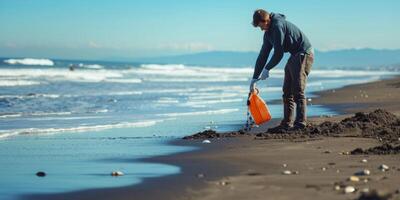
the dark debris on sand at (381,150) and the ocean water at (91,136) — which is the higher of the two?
the ocean water at (91,136)

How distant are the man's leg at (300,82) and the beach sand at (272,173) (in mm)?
768

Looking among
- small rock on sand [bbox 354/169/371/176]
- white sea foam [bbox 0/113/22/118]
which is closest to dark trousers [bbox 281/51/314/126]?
small rock on sand [bbox 354/169/371/176]

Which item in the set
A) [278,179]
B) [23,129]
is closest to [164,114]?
[23,129]

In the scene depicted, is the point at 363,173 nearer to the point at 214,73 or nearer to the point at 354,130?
the point at 354,130

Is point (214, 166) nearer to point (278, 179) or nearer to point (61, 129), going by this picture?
point (278, 179)

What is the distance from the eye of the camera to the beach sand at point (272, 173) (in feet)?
16.8

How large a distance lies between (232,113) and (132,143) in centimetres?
569

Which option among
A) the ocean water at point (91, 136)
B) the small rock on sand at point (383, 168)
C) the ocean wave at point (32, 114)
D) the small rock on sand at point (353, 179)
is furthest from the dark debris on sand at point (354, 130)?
the ocean wave at point (32, 114)

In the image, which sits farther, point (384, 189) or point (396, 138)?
point (396, 138)

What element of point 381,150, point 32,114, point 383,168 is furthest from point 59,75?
point 383,168

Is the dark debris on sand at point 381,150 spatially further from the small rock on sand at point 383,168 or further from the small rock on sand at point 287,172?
the small rock on sand at point 287,172

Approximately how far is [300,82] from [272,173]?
3.49m

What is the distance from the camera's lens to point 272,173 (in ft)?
19.8

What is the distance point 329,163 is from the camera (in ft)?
21.3
